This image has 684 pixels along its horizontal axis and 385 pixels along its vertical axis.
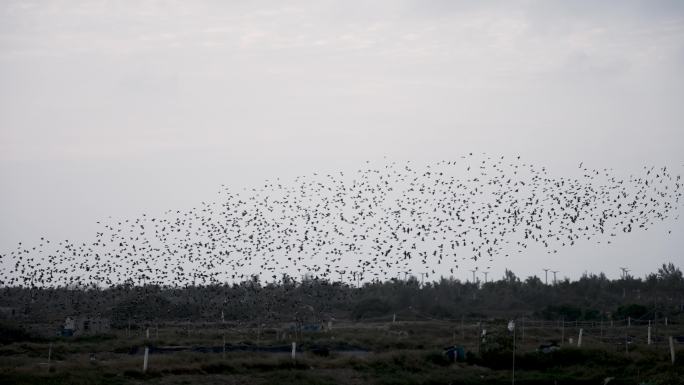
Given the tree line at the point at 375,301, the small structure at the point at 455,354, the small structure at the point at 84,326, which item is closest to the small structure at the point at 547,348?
the small structure at the point at 455,354

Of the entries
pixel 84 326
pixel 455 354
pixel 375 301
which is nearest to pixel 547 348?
pixel 455 354

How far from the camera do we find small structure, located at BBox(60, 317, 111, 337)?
202ft

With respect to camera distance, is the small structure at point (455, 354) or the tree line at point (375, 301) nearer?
the small structure at point (455, 354)

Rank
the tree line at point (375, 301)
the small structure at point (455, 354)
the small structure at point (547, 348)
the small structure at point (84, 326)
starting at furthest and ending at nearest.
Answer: the tree line at point (375, 301)
the small structure at point (84, 326)
the small structure at point (547, 348)
the small structure at point (455, 354)

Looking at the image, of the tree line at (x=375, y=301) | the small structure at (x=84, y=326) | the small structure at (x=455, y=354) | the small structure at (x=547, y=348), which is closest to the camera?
the small structure at (x=455, y=354)

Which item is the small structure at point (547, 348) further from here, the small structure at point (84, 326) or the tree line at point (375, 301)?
the small structure at point (84, 326)

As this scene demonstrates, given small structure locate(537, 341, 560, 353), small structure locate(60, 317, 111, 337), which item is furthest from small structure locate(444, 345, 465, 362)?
small structure locate(60, 317, 111, 337)

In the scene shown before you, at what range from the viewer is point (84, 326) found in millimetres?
66062

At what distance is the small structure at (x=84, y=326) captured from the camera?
202 ft

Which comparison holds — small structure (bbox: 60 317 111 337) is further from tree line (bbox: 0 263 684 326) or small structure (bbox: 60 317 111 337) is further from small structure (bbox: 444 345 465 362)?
small structure (bbox: 444 345 465 362)

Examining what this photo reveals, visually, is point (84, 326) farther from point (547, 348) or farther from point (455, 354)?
point (547, 348)

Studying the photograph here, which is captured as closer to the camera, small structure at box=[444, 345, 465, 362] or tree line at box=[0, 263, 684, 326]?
small structure at box=[444, 345, 465, 362]

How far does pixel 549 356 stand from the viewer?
147ft

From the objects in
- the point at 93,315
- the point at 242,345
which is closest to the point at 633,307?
the point at 242,345
